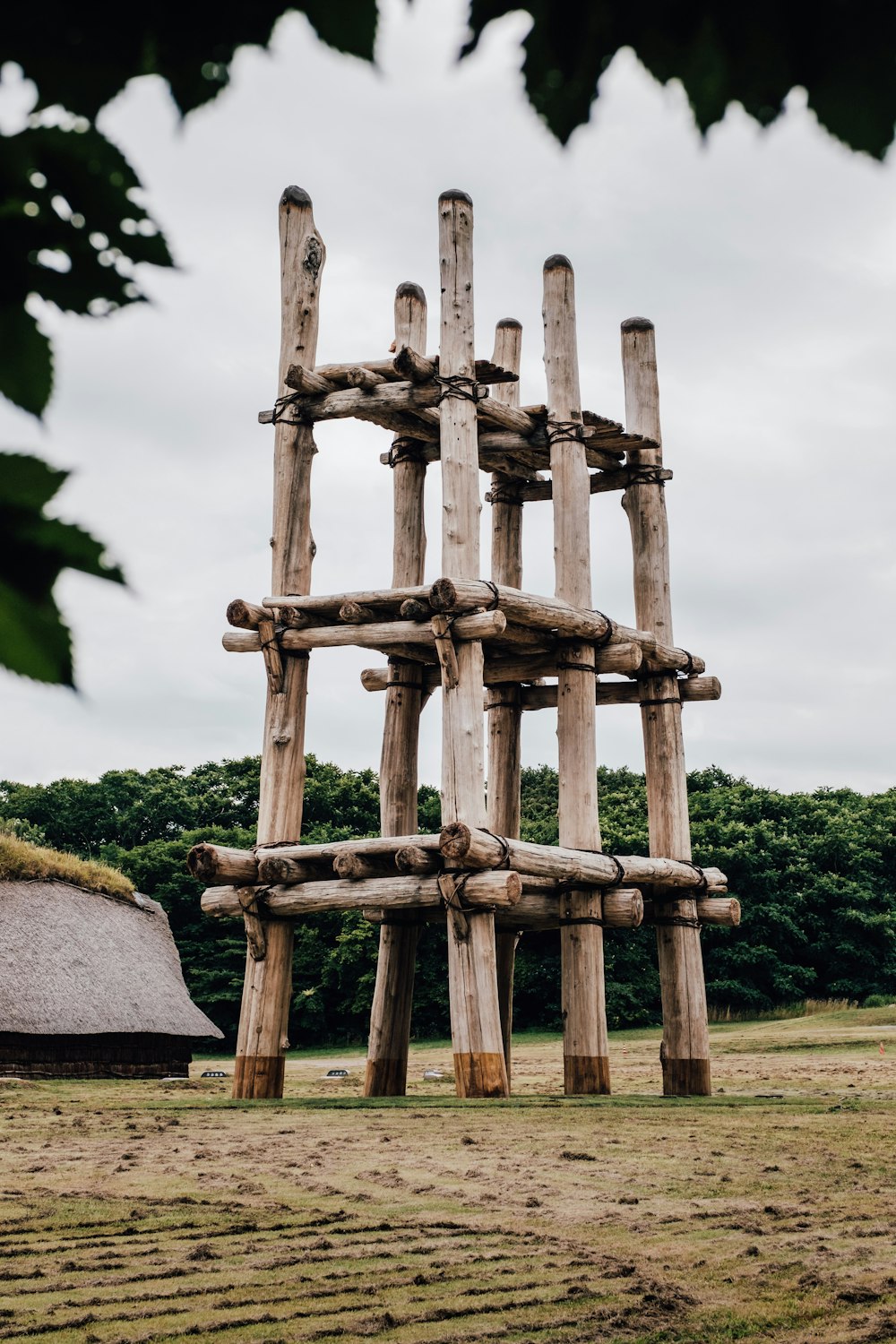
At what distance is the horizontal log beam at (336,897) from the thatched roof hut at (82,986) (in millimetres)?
6932

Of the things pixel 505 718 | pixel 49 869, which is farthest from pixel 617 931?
pixel 505 718

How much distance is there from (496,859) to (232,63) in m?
12.7

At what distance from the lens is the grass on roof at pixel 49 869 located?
2394 cm

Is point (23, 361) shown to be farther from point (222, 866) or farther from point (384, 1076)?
point (384, 1076)

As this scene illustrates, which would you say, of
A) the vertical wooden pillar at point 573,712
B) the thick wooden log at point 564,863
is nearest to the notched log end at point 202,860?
the thick wooden log at point 564,863

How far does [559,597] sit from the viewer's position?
1571cm

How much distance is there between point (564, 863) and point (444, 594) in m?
2.88

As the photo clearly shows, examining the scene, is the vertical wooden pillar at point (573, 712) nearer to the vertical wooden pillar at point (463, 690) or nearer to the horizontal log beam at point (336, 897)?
the vertical wooden pillar at point (463, 690)

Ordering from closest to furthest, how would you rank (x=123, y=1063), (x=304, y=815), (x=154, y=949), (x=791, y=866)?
1. (x=123, y=1063)
2. (x=154, y=949)
3. (x=791, y=866)
4. (x=304, y=815)

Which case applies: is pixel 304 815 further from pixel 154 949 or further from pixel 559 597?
pixel 559 597

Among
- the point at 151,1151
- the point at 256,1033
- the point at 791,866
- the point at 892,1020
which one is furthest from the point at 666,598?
the point at 791,866

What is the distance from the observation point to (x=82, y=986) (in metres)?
22.4

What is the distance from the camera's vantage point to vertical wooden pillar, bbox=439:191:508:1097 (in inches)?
537

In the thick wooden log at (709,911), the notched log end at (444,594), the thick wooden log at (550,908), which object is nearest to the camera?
the notched log end at (444,594)
